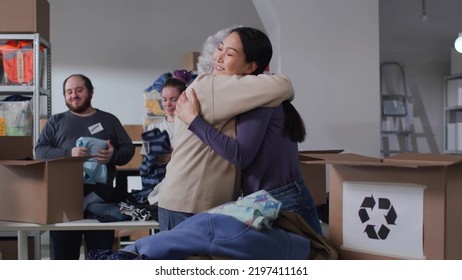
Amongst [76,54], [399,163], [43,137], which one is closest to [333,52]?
[43,137]

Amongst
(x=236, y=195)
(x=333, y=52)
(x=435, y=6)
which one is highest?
(x=435, y=6)

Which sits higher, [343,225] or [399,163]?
[399,163]

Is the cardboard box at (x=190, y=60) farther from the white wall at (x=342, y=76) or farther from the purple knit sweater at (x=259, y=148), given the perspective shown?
the purple knit sweater at (x=259, y=148)

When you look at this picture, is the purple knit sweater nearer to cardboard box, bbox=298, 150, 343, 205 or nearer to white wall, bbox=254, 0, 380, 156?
cardboard box, bbox=298, 150, 343, 205

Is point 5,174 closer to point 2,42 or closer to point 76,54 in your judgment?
point 2,42

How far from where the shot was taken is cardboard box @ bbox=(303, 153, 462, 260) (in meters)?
1.18

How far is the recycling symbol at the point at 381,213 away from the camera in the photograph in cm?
123

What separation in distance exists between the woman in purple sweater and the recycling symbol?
247mm

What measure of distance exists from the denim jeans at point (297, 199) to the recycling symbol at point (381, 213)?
237 millimetres

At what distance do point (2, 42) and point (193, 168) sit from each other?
2.56 m

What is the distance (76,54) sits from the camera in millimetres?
5598

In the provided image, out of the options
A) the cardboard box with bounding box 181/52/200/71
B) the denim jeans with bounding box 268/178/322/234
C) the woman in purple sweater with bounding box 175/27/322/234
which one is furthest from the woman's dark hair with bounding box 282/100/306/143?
the cardboard box with bounding box 181/52/200/71

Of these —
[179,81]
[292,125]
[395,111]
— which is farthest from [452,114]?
[292,125]

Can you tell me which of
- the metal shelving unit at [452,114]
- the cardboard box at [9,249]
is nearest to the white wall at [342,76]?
the cardboard box at [9,249]
